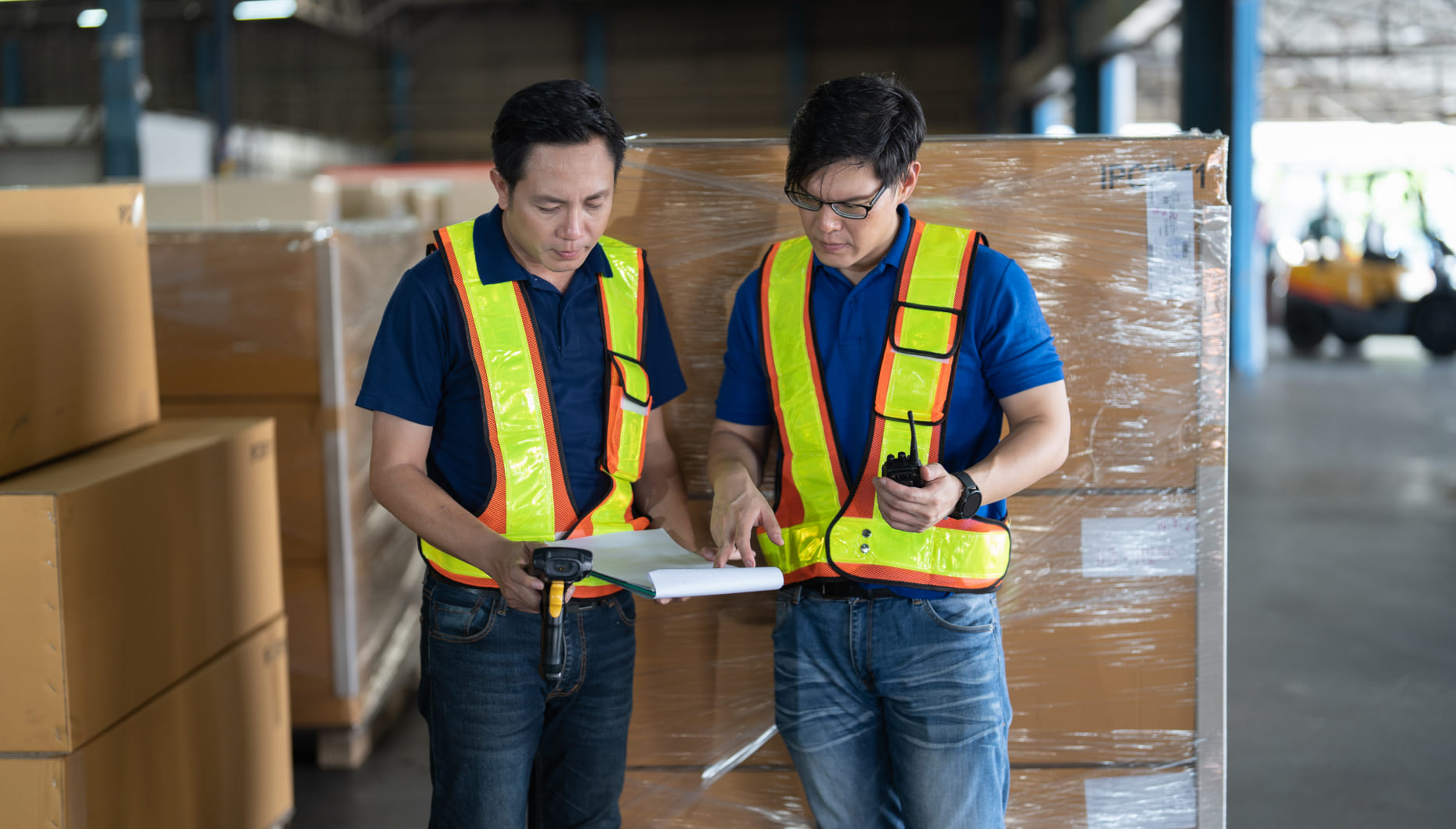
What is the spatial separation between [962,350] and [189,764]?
1.77 m

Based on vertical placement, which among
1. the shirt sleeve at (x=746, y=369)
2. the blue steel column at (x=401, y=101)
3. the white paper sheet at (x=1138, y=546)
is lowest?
the white paper sheet at (x=1138, y=546)

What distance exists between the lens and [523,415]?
167cm

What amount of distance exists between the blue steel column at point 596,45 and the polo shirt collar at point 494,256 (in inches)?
773

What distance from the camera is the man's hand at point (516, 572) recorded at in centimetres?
153

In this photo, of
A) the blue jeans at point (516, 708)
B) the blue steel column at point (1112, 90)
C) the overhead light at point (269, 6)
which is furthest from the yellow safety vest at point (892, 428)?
the overhead light at point (269, 6)

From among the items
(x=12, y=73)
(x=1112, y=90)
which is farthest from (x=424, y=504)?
(x=12, y=73)

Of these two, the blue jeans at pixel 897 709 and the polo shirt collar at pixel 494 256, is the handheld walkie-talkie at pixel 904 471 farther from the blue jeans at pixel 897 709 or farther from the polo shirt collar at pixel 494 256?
the polo shirt collar at pixel 494 256

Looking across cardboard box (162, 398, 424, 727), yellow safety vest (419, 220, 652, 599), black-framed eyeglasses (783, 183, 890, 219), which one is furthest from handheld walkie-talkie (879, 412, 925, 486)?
cardboard box (162, 398, 424, 727)

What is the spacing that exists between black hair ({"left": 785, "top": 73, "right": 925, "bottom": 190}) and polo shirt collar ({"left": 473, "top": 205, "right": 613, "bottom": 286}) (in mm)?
379

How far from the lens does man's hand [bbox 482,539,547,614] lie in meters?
1.53

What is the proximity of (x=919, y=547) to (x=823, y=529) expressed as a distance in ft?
0.49

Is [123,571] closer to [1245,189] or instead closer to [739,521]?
[739,521]

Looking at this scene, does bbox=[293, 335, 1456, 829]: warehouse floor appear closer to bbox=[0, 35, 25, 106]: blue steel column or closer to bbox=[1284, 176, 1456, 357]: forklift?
bbox=[1284, 176, 1456, 357]: forklift

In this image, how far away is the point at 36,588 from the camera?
1854 millimetres
